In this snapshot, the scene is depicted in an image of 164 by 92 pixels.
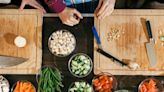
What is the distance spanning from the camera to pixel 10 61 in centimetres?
161

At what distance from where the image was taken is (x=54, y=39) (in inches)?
64.4

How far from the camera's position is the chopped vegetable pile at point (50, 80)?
159 cm

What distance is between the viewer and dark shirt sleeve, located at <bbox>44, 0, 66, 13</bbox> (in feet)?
5.21

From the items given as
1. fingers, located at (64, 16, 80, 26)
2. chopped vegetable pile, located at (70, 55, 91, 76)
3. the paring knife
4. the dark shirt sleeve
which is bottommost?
chopped vegetable pile, located at (70, 55, 91, 76)

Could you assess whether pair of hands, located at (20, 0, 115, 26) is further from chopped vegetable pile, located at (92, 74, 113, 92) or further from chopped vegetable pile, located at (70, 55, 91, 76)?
chopped vegetable pile, located at (92, 74, 113, 92)

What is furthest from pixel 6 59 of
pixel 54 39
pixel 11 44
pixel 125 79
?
pixel 125 79

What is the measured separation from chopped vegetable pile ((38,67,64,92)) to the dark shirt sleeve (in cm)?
26

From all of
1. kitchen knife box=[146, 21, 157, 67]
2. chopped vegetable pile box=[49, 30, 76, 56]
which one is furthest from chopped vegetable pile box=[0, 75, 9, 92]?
kitchen knife box=[146, 21, 157, 67]

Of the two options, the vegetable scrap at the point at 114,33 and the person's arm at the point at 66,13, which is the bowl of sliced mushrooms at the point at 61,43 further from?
the vegetable scrap at the point at 114,33

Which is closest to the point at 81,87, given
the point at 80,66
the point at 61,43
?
the point at 80,66

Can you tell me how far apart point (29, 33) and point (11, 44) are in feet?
0.30

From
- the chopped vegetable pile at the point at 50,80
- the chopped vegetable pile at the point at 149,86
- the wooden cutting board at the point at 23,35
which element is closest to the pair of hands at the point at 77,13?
the wooden cutting board at the point at 23,35

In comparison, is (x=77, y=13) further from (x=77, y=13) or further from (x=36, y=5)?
(x=36, y=5)

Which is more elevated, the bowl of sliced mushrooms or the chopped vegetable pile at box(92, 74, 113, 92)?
the bowl of sliced mushrooms
